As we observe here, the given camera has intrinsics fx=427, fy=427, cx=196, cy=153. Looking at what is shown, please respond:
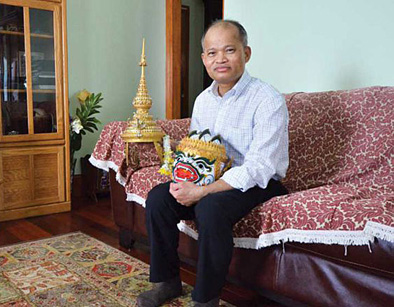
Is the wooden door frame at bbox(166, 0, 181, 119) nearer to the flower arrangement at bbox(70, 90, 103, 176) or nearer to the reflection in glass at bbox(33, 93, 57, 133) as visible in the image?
the flower arrangement at bbox(70, 90, 103, 176)

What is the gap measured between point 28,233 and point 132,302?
3.90ft

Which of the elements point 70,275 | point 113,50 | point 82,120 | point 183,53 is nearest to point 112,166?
point 70,275

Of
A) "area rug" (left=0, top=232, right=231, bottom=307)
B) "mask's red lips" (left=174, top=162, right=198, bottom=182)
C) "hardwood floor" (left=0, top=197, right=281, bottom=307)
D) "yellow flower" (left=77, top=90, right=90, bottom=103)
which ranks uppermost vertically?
"yellow flower" (left=77, top=90, right=90, bottom=103)

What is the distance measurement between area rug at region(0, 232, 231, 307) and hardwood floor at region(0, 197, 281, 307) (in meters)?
0.11

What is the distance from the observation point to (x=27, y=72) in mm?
2896

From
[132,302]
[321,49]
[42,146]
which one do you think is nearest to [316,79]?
[321,49]

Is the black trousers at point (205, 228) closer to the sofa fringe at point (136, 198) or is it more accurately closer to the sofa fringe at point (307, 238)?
the sofa fringe at point (307, 238)

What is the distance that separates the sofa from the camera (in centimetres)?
134

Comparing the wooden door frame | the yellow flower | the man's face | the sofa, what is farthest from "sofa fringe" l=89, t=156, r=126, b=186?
the wooden door frame

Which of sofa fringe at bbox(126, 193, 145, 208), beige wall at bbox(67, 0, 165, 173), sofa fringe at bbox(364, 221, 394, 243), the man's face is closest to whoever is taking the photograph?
sofa fringe at bbox(364, 221, 394, 243)

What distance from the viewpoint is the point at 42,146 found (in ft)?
9.72

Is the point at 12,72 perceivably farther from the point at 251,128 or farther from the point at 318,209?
the point at 318,209

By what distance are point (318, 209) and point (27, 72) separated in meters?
2.25

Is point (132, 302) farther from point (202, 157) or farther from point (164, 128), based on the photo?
point (164, 128)
